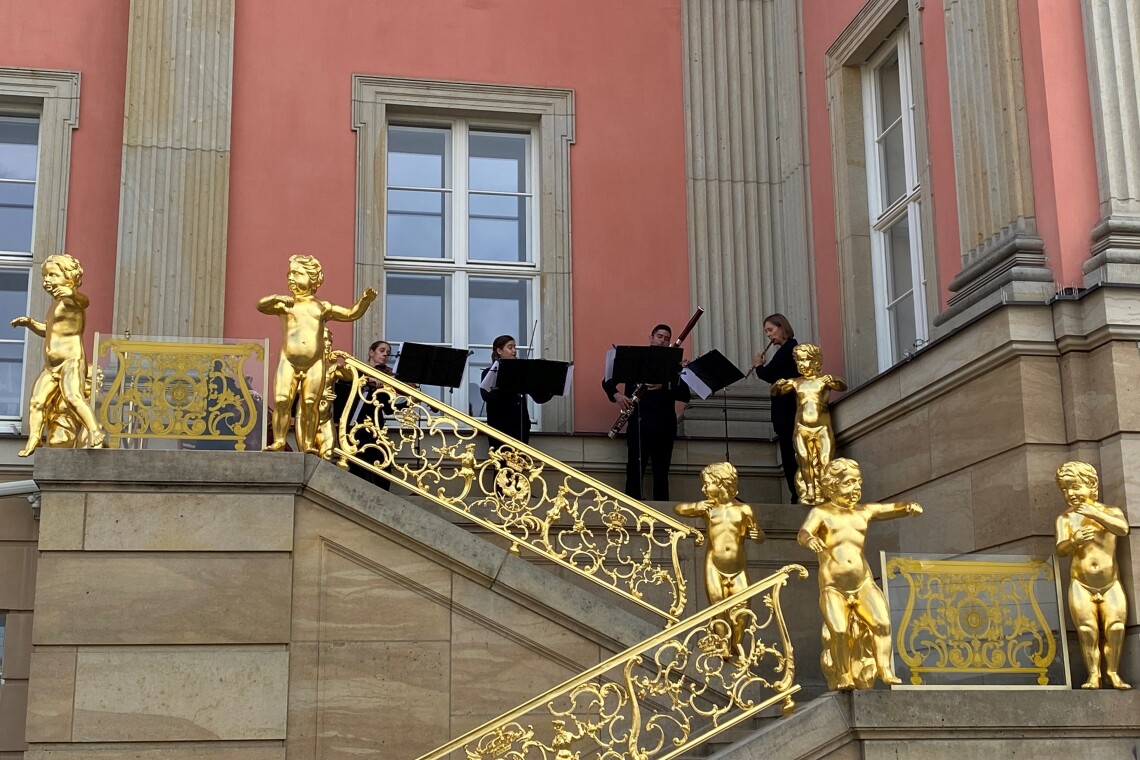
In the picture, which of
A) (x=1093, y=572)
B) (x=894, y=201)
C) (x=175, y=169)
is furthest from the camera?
(x=175, y=169)

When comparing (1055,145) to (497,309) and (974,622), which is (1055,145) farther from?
(497,309)

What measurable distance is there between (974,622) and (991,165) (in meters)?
3.20

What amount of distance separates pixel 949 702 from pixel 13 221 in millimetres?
8489

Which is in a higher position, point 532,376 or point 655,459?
point 532,376

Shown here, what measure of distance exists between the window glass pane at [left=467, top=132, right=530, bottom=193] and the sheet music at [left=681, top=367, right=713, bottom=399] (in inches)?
118

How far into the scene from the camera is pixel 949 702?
7.80 meters

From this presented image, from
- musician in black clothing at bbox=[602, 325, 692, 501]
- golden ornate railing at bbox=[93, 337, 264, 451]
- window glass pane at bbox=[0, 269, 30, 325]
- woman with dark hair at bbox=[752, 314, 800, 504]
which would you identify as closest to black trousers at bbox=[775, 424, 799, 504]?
woman with dark hair at bbox=[752, 314, 800, 504]

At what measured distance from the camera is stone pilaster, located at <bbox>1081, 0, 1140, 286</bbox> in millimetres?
9141

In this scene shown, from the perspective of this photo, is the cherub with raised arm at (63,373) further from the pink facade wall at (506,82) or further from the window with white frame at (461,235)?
the window with white frame at (461,235)

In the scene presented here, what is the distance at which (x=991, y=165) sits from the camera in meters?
9.97

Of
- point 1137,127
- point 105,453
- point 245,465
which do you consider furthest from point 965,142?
point 105,453

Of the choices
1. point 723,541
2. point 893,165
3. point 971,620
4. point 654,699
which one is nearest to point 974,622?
point 971,620

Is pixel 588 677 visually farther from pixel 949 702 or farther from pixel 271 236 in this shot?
pixel 271 236

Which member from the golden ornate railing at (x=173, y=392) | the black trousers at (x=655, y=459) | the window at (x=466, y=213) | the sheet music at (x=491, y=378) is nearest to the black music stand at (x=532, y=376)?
the sheet music at (x=491, y=378)
